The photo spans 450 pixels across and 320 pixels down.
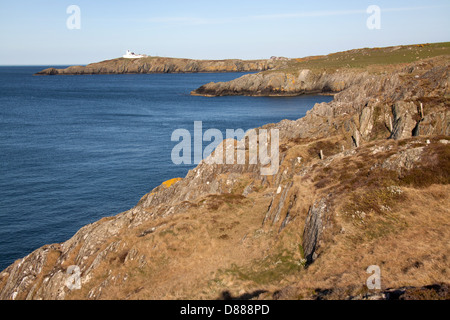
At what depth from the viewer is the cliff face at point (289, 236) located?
21.5m

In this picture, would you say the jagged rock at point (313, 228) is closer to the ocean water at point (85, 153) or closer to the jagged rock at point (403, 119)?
the jagged rock at point (403, 119)

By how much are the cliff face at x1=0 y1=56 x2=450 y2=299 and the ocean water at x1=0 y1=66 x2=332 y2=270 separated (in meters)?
19.1

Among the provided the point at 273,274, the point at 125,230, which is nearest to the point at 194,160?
the point at 125,230

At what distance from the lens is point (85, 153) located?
88500 mm

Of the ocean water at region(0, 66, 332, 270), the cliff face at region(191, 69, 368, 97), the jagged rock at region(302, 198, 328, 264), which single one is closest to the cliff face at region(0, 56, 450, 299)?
the jagged rock at region(302, 198, 328, 264)

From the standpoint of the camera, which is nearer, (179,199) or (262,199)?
(262,199)

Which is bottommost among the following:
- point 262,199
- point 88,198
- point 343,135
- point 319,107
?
point 88,198

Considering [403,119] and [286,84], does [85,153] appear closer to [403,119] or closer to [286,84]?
[403,119]

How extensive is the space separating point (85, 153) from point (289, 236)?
72433 mm

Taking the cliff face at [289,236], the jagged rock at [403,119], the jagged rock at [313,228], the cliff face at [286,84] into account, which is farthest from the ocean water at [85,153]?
the jagged rock at [403,119]

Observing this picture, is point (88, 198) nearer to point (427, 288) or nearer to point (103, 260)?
point (103, 260)

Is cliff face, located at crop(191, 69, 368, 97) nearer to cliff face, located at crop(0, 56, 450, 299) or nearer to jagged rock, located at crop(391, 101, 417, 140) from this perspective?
jagged rock, located at crop(391, 101, 417, 140)

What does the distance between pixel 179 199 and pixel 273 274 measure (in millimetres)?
26046

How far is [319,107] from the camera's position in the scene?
6544 centimetres
